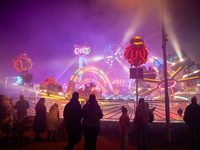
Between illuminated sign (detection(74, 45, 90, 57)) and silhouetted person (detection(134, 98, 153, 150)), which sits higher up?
illuminated sign (detection(74, 45, 90, 57))

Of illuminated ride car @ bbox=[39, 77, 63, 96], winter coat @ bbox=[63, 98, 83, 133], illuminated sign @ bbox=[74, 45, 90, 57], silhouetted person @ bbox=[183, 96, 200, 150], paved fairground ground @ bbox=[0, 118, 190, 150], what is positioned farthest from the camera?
illuminated sign @ bbox=[74, 45, 90, 57]

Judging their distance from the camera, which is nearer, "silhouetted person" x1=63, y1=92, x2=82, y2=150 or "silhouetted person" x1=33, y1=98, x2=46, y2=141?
"silhouetted person" x1=63, y1=92, x2=82, y2=150

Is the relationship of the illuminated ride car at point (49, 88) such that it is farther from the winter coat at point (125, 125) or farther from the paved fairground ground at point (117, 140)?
the winter coat at point (125, 125)

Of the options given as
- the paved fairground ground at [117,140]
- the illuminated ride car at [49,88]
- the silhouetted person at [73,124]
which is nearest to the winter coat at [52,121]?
the paved fairground ground at [117,140]

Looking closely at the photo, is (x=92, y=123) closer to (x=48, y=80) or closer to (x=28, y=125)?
(x=28, y=125)

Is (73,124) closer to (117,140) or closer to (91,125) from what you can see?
(91,125)

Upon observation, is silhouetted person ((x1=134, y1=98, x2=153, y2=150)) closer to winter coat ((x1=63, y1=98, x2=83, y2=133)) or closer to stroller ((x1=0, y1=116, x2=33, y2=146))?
winter coat ((x1=63, y1=98, x2=83, y2=133))

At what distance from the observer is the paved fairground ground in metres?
5.39

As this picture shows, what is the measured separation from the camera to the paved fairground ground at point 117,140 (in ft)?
17.7

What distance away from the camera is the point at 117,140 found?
6.69 metres

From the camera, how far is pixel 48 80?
15844 mm

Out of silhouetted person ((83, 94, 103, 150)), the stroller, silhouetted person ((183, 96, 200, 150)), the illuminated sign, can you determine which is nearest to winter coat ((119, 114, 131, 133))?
silhouetted person ((83, 94, 103, 150))

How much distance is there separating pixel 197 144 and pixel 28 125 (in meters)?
6.77

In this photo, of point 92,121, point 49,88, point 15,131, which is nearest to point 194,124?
point 92,121
